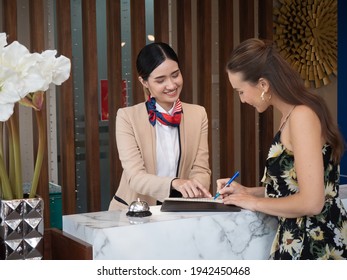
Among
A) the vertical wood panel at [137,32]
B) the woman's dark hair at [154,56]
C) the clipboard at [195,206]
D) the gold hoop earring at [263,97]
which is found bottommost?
the clipboard at [195,206]

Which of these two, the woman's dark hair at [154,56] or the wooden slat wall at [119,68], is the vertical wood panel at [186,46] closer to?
the wooden slat wall at [119,68]

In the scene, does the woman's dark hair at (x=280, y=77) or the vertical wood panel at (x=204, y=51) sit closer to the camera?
the woman's dark hair at (x=280, y=77)

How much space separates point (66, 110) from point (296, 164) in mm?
2360

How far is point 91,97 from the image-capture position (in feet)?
12.6

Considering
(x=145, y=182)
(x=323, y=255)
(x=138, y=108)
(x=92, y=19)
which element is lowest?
(x=323, y=255)

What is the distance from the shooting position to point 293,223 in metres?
1.76

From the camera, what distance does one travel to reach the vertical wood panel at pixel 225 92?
4.39 meters

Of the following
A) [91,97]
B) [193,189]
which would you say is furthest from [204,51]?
[193,189]

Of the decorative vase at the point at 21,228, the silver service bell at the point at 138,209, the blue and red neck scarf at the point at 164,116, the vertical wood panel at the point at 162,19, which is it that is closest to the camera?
the decorative vase at the point at 21,228

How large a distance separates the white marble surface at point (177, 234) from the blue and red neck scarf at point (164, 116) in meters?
0.72

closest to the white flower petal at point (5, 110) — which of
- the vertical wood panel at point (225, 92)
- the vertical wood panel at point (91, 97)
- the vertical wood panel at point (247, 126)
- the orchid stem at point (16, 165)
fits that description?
the orchid stem at point (16, 165)
